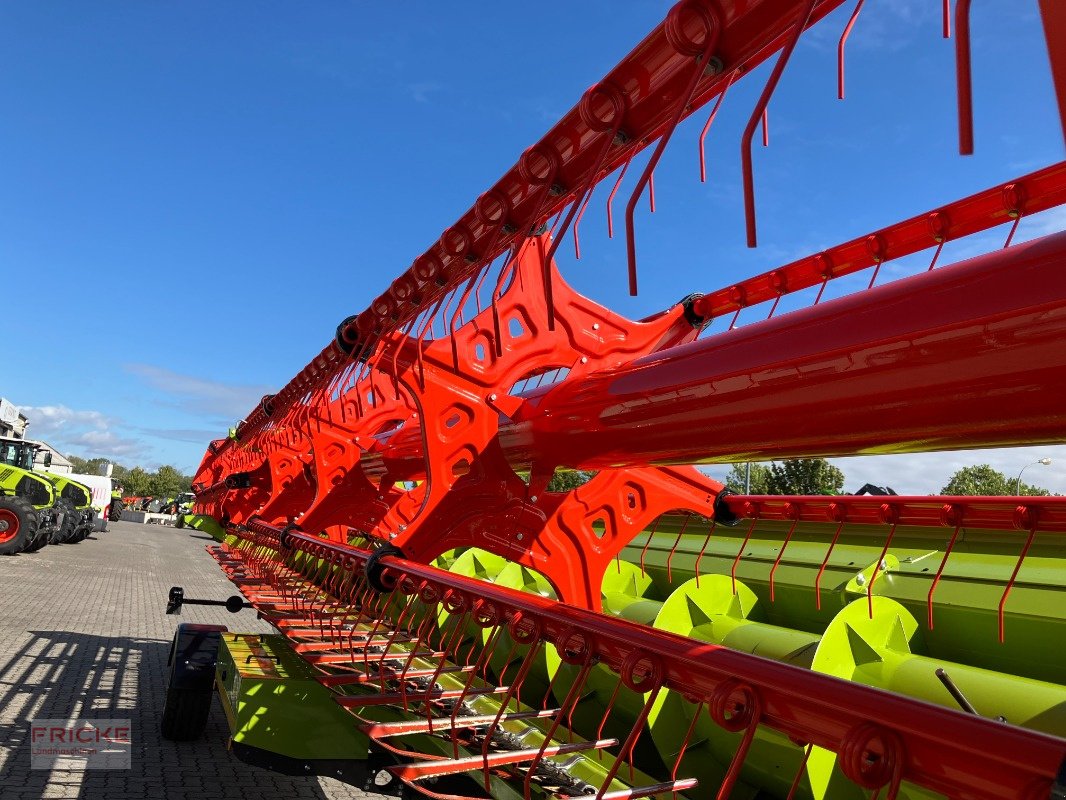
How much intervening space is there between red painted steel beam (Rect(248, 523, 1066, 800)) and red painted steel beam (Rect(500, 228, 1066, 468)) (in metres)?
0.58

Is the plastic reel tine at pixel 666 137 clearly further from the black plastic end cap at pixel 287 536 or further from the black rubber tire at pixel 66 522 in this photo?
the black rubber tire at pixel 66 522

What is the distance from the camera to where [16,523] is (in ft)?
58.1

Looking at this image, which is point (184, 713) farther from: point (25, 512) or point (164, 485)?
point (164, 485)

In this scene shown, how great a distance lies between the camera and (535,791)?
8.30 feet

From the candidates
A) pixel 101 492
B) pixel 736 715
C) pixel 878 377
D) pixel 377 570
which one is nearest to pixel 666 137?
pixel 878 377

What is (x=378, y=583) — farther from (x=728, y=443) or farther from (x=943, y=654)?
(x=943, y=654)

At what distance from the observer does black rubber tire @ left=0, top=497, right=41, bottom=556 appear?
57.3ft

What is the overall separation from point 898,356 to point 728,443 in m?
0.68

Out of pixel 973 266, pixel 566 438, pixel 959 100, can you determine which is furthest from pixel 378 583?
pixel 959 100

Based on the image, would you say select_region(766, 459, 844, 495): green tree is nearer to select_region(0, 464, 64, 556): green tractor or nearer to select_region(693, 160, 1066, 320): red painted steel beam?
select_region(0, 464, 64, 556): green tractor

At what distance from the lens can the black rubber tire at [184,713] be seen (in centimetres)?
592

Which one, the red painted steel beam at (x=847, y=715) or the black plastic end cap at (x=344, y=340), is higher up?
Answer: the black plastic end cap at (x=344, y=340)

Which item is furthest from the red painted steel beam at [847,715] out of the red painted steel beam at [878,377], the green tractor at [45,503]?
the green tractor at [45,503]

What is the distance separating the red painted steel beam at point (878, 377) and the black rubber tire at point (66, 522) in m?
22.3
